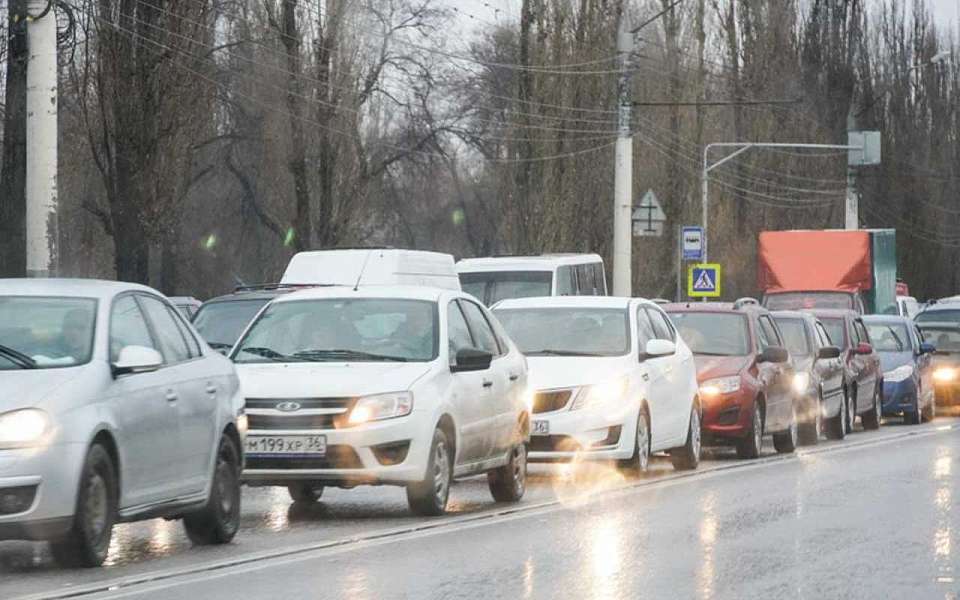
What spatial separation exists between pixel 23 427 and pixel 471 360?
458 cm

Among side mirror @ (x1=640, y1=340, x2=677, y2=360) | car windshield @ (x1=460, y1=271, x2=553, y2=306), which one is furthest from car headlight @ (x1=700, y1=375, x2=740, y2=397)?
car windshield @ (x1=460, y1=271, x2=553, y2=306)

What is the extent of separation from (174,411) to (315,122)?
3970 centimetres

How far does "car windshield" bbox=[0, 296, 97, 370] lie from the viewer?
10930 mm

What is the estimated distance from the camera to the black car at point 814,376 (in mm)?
25375

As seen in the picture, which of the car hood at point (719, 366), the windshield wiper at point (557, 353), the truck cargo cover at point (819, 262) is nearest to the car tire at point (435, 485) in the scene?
the windshield wiper at point (557, 353)

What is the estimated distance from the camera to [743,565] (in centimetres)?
1098

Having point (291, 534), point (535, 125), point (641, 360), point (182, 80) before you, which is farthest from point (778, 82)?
point (291, 534)

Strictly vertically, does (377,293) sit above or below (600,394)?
above

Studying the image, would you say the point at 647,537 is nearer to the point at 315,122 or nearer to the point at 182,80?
the point at 182,80

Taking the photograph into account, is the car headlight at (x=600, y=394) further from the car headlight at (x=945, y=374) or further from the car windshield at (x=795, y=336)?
the car headlight at (x=945, y=374)

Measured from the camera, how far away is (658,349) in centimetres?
1856

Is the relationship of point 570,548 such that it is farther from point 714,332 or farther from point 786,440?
point 786,440

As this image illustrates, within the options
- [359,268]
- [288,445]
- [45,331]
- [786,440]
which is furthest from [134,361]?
[359,268]

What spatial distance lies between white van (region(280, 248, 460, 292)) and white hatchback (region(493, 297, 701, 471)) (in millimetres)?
7929
